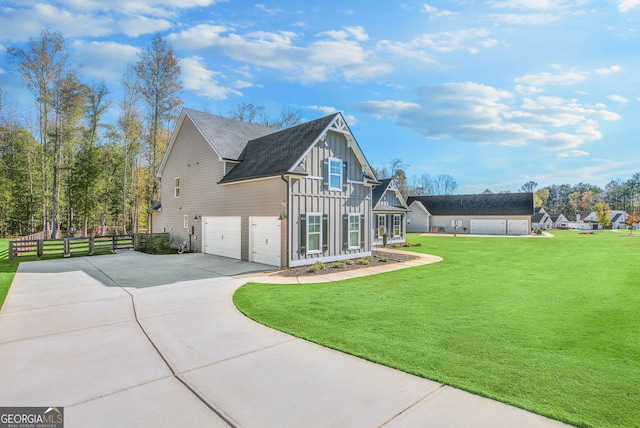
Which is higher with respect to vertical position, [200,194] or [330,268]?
[200,194]

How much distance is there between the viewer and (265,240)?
1291cm

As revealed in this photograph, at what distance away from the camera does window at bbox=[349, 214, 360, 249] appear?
1454 centimetres

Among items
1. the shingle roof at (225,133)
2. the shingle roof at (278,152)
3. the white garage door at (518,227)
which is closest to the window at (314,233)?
the shingle roof at (278,152)

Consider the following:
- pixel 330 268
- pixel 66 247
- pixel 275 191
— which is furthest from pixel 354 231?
pixel 66 247

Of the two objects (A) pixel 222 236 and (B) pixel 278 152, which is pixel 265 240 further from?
(B) pixel 278 152

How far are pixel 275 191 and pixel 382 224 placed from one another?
11865mm

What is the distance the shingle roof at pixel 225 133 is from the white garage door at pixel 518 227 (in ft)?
103

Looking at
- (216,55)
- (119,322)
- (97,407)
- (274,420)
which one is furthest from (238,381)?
(216,55)

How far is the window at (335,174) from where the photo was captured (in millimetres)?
13451

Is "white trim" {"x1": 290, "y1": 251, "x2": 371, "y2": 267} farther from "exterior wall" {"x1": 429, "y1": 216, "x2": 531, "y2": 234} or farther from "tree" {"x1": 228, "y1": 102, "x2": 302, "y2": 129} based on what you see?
"exterior wall" {"x1": 429, "y1": 216, "x2": 531, "y2": 234}

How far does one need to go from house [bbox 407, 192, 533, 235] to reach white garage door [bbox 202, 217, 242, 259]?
25.8 metres

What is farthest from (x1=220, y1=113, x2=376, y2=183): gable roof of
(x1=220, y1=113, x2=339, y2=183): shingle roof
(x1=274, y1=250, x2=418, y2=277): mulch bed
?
(x1=274, y1=250, x2=418, y2=277): mulch bed

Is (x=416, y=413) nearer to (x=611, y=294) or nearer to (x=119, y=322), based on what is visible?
(x=119, y=322)

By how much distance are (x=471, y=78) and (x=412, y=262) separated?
901 cm
